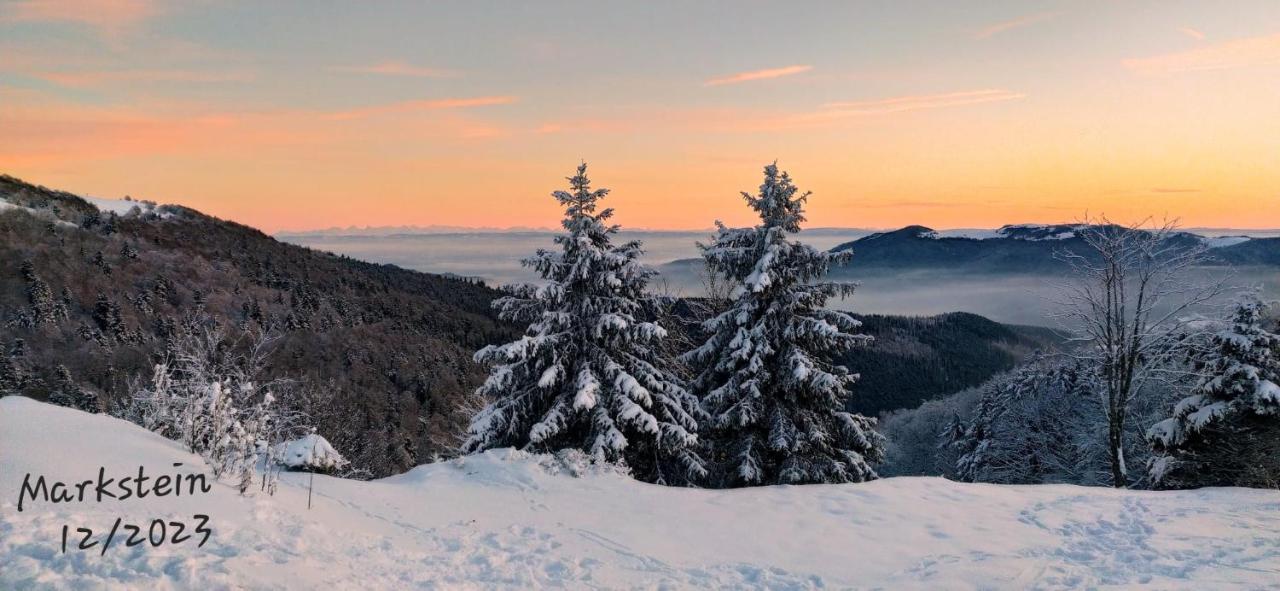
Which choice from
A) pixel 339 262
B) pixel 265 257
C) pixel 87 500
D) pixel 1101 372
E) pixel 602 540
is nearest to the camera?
pixel 87 500

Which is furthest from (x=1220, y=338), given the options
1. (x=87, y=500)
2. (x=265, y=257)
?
(x=265, y=257)

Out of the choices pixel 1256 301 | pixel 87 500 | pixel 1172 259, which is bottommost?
pixel 87 500

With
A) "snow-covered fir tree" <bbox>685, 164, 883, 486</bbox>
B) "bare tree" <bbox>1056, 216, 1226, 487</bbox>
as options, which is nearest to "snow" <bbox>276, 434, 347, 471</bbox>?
"snow-covered fir tree" <bbox>685, 164, 883, 486</bbox>

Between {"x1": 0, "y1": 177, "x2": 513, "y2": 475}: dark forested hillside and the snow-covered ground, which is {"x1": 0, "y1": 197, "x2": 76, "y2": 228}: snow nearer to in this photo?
{"x1": 0, "y1": 177, "x2": 513, "y2": 475}: dark forested hillside

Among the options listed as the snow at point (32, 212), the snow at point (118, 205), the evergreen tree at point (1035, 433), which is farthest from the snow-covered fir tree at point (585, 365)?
the snow at point (118, 205)

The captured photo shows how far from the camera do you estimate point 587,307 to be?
1521 centimetres

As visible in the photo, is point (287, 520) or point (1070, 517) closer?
point (287, 520)

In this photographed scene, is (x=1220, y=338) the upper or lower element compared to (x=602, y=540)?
upper

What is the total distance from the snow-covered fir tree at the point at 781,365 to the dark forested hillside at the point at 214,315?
32.2 metres

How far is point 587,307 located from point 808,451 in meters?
6.84

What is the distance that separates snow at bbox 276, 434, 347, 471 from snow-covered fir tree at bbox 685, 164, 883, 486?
8.98 m

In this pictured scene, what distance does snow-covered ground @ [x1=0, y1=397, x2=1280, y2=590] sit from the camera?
5.75 meters

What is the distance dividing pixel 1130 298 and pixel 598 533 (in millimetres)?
17606

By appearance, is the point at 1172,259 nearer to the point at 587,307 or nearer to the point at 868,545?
the point at 868,545
